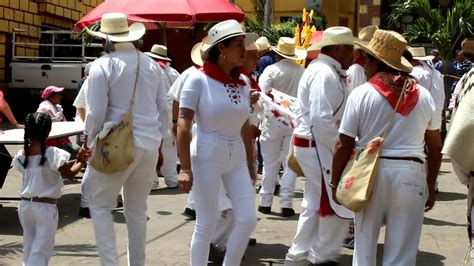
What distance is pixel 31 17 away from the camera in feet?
91.5

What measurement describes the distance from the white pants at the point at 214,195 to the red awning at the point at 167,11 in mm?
5530

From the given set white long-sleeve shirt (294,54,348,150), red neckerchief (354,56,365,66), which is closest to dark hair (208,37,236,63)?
white long-sleeve shirt (294,54,348,150)

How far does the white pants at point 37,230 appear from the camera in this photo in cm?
665

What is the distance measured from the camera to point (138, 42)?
7535mm

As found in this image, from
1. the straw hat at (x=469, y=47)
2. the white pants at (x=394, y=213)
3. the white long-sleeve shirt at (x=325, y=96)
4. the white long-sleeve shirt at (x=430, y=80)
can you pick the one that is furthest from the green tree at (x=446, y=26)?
the white pants at (x=394, y=213)

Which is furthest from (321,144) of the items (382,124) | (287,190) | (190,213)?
(190,213)

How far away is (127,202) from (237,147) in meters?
1.04

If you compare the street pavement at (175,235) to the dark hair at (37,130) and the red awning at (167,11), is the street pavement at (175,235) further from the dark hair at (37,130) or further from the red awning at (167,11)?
the red awning at (167,11)

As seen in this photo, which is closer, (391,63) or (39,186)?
(391,63)

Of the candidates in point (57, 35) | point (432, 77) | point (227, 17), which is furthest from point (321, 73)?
point (57, 35)

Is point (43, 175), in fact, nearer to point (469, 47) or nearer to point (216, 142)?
point (216, 142)

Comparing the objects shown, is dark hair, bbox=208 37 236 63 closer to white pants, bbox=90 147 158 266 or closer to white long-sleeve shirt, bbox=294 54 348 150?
white pants, bbox=90 147 158 266

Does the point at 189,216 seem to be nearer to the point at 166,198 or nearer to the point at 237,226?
the point at 166,198

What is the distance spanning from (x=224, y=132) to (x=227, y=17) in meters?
6.17
